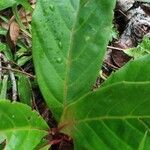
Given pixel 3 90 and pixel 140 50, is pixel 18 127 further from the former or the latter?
pixel 140 50

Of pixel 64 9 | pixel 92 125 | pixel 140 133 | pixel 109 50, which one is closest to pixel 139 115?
pixel 140 133

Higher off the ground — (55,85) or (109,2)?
(109,2)

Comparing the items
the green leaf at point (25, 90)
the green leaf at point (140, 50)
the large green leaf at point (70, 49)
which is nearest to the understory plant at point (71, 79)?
the large green leaf at point (70, 49)

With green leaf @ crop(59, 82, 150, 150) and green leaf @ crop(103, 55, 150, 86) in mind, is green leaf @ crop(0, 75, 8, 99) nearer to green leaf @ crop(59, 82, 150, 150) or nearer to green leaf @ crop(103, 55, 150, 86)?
green leaf @ crop(59, 82, 150, 150)

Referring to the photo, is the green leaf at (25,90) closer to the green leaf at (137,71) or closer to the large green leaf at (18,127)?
the large green leaf at (18,127)

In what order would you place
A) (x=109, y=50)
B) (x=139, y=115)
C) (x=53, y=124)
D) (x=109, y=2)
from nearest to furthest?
1. (x=139, y=115)
2. (x=109, y=2)
3. (x=53, y=124)
4. (x=109, y=50)

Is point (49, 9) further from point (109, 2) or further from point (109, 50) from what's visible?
point (109, 50)

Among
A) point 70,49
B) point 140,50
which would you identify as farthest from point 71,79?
point 140,50
